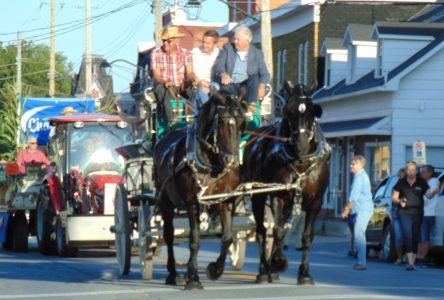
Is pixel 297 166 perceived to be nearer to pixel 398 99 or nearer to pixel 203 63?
pixel 203 63

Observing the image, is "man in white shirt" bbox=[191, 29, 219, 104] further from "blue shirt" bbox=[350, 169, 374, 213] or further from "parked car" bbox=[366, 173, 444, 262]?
"parked car" bbox=[366, 173, 444, 262]

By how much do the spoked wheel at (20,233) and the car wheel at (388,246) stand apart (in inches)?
290

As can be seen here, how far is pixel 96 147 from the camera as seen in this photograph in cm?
2511

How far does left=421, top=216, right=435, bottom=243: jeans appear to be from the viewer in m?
24.5

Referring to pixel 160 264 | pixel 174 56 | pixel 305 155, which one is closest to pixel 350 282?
pixel 305 155

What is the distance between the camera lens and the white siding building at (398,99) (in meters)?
39.5

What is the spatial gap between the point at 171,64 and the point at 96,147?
308 inches

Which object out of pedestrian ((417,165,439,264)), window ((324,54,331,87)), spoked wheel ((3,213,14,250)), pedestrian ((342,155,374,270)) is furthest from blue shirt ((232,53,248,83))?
window ((324,54,331,87))

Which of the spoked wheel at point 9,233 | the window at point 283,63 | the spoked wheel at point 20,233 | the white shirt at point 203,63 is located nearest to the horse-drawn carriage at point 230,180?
the white shirt at point 203,63

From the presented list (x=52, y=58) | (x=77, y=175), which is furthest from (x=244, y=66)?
(x=52, y=58)

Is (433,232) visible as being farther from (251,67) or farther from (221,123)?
(221,123)

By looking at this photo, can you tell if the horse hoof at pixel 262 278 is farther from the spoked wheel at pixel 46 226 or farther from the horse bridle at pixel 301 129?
the spoked wheel at pixel 46 226

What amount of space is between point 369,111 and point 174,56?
24.5 metres

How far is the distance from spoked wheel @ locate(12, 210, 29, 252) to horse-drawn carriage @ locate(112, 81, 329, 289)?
34.0 ft
